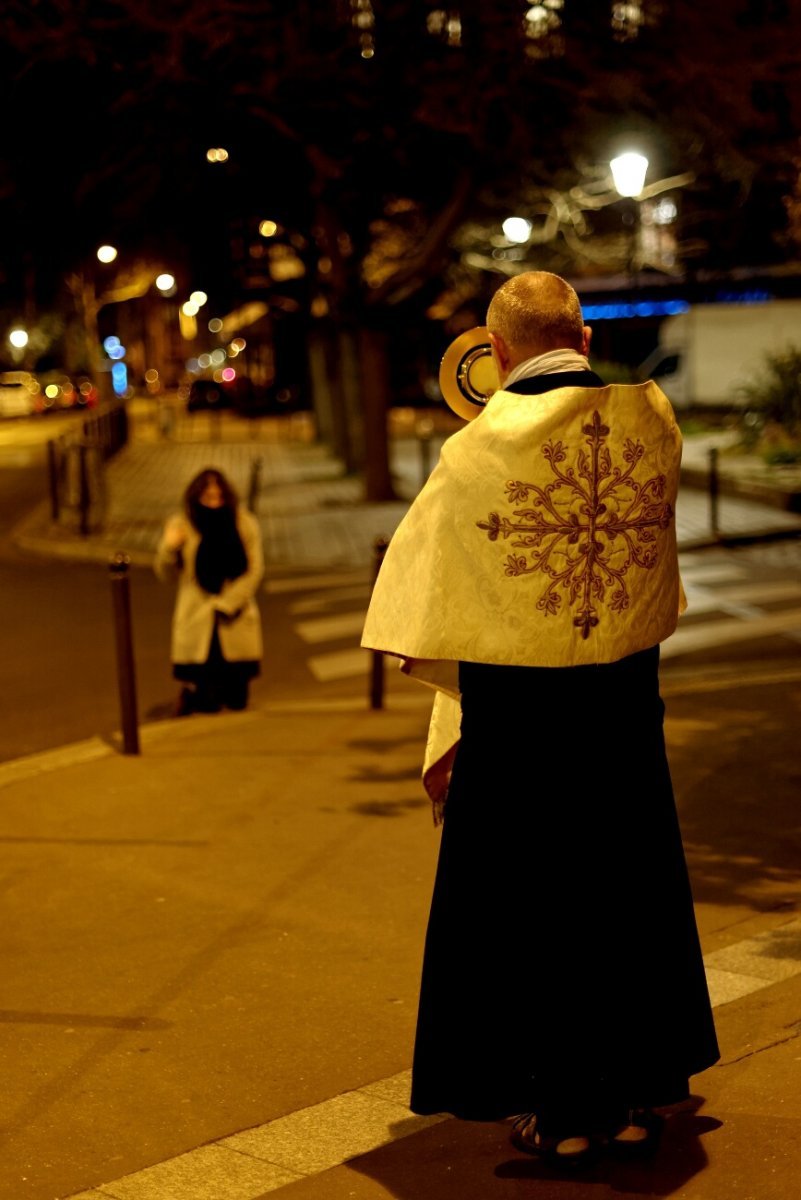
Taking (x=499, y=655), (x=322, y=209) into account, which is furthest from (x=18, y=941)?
(x=322, y=209)

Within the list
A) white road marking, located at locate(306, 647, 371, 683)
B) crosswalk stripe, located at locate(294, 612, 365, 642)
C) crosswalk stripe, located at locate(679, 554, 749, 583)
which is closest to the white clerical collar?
white road marking, located at locate(306, 647, 371, 683)

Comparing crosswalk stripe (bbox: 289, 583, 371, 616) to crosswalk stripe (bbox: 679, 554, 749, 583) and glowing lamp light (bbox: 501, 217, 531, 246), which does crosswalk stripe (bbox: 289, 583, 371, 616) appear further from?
glowing lamp light (bbox: 501, 217, 531, 246)

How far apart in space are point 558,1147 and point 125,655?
554cm

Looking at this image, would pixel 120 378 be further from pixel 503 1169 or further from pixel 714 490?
pixel 503 1169

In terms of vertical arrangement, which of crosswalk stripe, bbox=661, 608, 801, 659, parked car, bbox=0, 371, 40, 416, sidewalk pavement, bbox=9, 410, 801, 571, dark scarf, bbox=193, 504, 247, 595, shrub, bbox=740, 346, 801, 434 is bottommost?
crosswalk stripe, bbox=661, 608, 801, 659

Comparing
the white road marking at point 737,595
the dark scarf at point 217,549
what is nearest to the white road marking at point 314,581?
the white road marking at point 737,595

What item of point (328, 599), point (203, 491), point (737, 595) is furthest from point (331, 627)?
point (203, 491)

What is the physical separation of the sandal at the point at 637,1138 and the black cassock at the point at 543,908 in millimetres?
100

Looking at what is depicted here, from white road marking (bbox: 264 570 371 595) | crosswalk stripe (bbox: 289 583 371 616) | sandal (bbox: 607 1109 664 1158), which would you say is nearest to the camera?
sandal (bbox: 607 1109 664 1158)

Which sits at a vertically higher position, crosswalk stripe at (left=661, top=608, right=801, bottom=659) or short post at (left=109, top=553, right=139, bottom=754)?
short post at (left=109, top=553, right=139, bottom=754)

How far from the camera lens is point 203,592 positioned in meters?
10.3

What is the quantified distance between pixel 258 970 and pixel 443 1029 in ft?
5.35

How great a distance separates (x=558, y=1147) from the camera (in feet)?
13.3

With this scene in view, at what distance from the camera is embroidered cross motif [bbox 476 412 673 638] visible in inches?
153
